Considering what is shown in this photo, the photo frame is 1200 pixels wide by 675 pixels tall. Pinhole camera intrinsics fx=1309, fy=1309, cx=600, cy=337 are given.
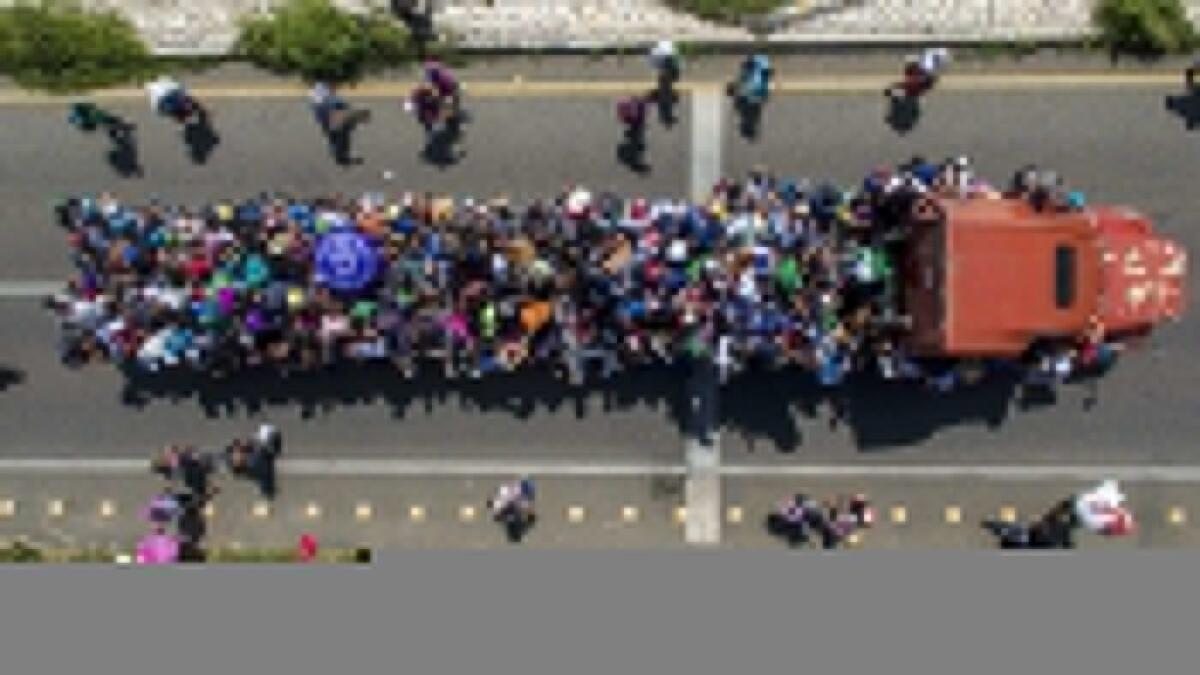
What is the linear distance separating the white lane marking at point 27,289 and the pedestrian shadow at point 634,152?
967cm

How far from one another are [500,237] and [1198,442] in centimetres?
1162

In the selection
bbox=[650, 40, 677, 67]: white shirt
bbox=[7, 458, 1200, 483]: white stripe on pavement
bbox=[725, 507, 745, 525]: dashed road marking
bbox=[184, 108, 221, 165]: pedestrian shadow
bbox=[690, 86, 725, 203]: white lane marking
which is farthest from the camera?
bbox=[184, 108, 221, 165]: pedestrian shadow

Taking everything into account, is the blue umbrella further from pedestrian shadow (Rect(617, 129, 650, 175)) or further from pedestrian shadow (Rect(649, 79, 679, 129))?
pedestrian shadow (Rect(649, 79, 679, 129))

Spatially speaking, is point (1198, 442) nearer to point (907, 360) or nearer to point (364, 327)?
point (907, 360)

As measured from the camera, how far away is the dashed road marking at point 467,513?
21.6m

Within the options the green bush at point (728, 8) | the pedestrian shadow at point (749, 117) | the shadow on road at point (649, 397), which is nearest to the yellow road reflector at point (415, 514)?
the shadow on road at point (649, 397)

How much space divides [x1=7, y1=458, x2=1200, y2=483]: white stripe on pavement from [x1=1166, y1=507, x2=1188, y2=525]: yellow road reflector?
18.5 inches

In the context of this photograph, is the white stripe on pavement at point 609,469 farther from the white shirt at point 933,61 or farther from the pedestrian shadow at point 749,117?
the white shirt at point 933,61

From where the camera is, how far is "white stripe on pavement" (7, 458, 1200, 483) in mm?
21031

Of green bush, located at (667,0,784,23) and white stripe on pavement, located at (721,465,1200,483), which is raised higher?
green bush, located at (667,0,784,23)

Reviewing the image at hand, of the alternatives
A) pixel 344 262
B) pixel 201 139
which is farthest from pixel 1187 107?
pixel 201 139

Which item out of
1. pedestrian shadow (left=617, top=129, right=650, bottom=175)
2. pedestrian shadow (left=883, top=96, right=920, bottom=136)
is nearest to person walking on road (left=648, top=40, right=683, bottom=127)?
pedestrian shadow (left=617, top=129, right=650, bottom=175)

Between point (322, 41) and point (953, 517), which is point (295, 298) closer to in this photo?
point (322, 41)

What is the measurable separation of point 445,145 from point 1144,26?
443 inches
